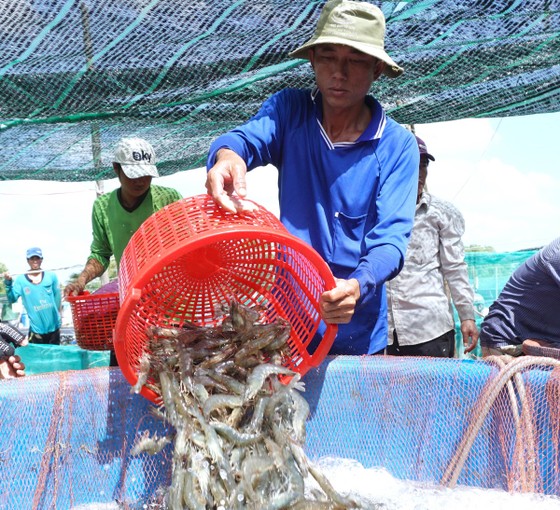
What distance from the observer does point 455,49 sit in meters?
3.83

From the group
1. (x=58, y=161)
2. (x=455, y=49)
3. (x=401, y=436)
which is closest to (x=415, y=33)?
(x=455, y=49)

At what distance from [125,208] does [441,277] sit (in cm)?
238

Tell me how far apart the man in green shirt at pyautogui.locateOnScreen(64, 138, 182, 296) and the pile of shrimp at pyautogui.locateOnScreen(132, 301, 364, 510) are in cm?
209

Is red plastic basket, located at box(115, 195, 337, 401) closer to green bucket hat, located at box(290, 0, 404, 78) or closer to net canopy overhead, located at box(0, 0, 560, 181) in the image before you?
green bucket hat, located at box(290, 0, 404, 78)

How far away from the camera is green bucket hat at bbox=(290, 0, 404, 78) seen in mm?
2693

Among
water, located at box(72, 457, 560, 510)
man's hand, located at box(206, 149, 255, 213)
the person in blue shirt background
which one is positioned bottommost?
the person in blue shirt background

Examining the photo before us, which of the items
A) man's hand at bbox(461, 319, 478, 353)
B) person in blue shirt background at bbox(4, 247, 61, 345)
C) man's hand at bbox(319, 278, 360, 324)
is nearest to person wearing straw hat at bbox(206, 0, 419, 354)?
man's hand at bbox(319, 278, 360, 324)

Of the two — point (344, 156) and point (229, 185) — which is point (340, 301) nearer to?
point (229, 185)

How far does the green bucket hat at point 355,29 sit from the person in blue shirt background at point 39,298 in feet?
26.3

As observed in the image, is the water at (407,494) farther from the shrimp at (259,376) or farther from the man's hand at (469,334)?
the man's hand at (469,334)

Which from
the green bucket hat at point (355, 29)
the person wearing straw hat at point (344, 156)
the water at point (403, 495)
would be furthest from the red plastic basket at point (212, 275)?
the green bucket hat at point (355, 29)

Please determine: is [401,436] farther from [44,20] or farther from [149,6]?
[44,20]

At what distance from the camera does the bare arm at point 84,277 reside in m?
4.71

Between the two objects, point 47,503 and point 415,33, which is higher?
point 415,33
